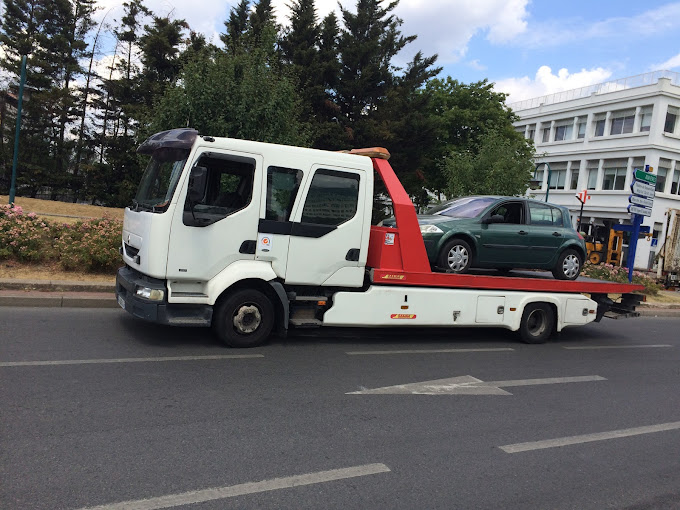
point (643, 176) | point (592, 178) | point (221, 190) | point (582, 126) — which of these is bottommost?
point (221, 190)

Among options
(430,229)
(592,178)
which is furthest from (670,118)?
(430,229)

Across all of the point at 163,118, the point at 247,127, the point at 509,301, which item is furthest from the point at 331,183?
the point at 163,118

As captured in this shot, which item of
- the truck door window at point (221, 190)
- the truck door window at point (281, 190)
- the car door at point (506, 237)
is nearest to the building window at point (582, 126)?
the car door at point (506, 237)

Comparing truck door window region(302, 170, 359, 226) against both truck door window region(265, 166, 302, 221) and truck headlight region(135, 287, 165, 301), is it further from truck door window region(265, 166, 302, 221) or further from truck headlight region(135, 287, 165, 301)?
truck headlight region(135, 287, 165, 301)

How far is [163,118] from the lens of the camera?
587 inches

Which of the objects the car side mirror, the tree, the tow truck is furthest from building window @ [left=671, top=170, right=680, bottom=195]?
the tow truck

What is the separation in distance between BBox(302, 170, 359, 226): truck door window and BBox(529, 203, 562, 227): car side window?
349 centimetres

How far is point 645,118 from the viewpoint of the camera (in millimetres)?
43719

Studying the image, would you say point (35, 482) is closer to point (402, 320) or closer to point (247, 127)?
point (402, 320)

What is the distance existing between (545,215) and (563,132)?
49.0 meters

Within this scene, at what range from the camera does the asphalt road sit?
3.44 meters

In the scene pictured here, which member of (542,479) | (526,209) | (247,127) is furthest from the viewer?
(247,127)

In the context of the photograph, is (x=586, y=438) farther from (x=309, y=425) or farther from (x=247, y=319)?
(x=247, y=319)

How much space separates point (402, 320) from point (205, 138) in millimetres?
3726
